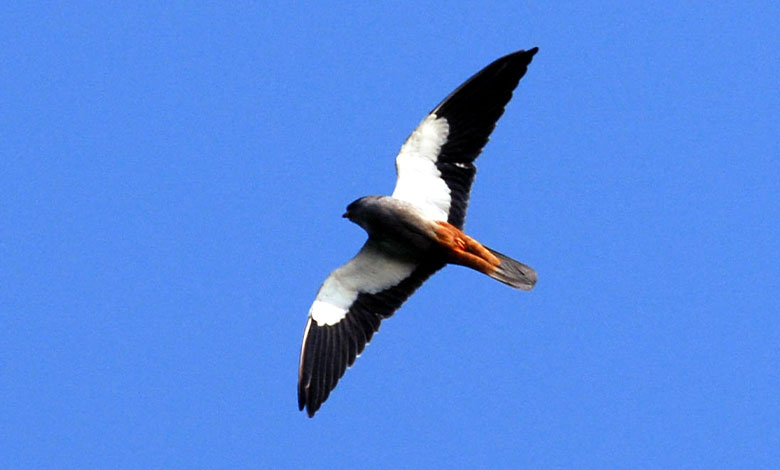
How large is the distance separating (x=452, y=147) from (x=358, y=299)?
1.90 m

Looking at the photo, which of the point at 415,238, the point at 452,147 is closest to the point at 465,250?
the point at 415,238

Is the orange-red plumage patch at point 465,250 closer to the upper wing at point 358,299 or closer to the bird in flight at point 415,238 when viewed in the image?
the bird in flight at point 415,238

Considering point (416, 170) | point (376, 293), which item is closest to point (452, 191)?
point (416, 170)

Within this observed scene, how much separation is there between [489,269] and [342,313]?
64.6 inches

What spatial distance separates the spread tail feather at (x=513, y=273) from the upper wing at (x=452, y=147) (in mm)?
608

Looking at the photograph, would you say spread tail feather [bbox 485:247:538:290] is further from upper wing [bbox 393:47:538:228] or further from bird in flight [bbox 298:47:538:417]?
upper wing [bbox 393:47:538:228]

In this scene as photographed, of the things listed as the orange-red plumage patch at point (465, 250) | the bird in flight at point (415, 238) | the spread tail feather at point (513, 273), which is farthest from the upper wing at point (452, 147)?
the spread tail feather at point (513, 273)

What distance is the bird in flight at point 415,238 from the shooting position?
1355cm

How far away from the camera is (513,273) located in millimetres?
13578

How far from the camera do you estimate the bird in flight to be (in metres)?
13.5

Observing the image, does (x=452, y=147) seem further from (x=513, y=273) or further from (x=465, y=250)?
(x=513, y=273)

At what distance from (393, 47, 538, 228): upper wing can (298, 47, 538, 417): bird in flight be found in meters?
0.01

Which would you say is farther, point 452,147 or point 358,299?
point 358,299

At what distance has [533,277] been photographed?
44.5 ft
